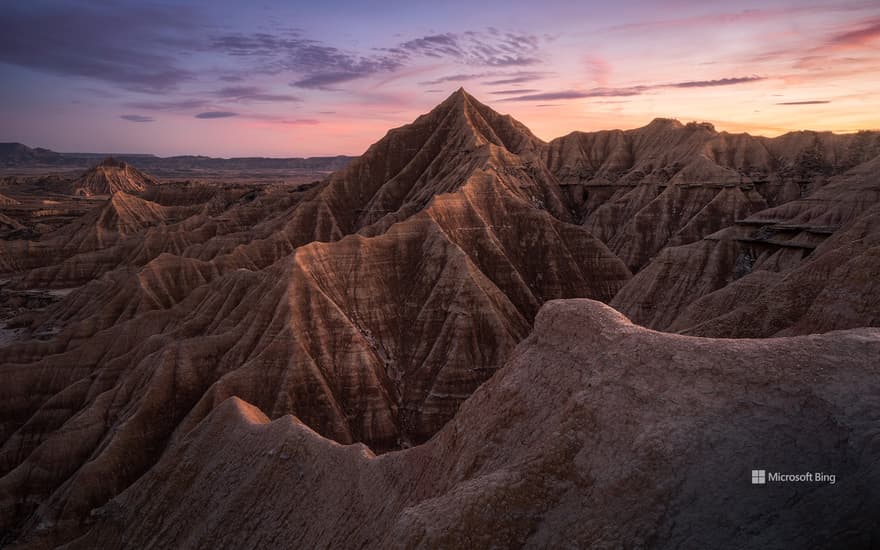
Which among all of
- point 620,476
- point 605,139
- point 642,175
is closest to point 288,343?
point 620,476

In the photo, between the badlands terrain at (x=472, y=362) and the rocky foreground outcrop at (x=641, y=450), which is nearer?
the rocky foreground outcrop at (x=641, y=450)

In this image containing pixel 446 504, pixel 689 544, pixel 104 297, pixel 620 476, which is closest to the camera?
pixel 689 544

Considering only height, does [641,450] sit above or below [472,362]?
above

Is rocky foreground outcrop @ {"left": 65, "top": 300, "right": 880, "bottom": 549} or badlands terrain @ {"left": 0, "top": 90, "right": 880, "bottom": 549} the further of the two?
badlands terrain @ {"left": 0, "top": 90, "right": 880, "bottom": 549}

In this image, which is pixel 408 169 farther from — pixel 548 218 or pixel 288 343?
pixel 288 343
